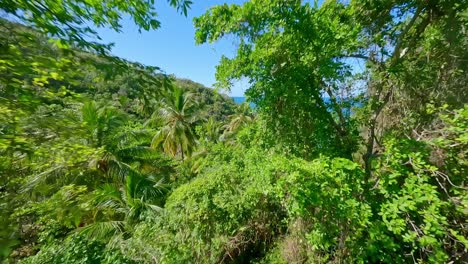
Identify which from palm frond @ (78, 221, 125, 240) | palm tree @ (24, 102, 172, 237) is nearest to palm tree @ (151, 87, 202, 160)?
palm tree @ (24, 102, 172, 237)

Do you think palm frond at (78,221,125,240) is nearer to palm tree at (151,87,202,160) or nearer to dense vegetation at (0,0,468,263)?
dense vegetation at (0,0,468,263)

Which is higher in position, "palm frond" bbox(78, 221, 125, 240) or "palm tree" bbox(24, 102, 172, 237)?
"palm tree" bbox(24, 102, 172, 237)

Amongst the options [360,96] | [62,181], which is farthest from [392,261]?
[62,181]

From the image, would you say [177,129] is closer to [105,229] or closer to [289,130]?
[105,229]

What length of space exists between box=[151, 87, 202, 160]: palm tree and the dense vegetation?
374 inches

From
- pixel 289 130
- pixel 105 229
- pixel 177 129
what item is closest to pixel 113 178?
pixel 105 229

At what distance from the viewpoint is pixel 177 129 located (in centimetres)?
1534

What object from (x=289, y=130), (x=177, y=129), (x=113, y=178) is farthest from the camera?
(x=177, y=129)

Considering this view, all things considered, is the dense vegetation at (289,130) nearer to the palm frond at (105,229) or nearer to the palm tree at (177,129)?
the palm frond at (105,229)

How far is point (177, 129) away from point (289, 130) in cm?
1176

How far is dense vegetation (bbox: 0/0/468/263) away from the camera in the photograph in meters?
1.79

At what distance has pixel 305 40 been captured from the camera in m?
3.79

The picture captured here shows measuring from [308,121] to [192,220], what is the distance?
303 cm

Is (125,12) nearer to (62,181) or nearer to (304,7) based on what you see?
(304,7)
